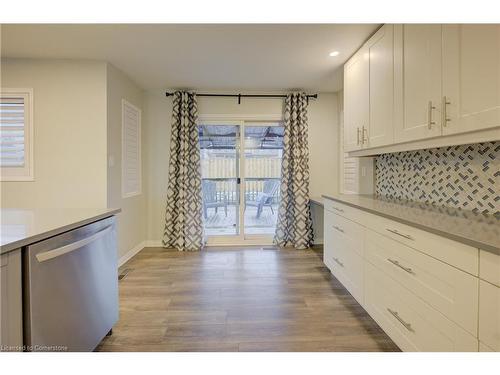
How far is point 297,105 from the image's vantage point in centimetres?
422

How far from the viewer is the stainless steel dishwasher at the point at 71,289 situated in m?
1.15

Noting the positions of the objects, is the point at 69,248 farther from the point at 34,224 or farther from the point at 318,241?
the point at 318,241

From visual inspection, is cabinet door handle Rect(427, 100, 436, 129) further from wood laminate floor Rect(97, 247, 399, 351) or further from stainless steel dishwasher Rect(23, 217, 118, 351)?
stainless steel dishwasher Rect(23, 217, 118, 351)

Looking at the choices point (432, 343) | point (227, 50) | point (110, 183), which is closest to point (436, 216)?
point (432, 343)

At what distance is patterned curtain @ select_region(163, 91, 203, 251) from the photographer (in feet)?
13.6

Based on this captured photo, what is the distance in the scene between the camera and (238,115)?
14.3ft

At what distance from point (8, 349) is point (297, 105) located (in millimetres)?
4031

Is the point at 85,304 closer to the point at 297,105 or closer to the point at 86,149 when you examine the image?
the point at 86,149

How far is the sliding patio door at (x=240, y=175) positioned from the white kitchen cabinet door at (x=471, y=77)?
Result: 2.92 m

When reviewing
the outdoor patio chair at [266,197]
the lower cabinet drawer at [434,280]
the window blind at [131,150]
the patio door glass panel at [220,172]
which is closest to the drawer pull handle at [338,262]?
the lower cabinet drawer at [434,280]

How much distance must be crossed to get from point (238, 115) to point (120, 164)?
1888mm

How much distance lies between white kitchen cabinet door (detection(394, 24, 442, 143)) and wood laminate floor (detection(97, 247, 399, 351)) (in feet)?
4.88

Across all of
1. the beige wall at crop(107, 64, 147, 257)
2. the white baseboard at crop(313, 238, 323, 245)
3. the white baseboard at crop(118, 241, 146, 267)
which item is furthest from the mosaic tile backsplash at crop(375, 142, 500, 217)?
the white baseboard at crop(118, 241, 146, 267)

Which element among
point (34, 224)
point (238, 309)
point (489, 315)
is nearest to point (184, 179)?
point (238, 309)
